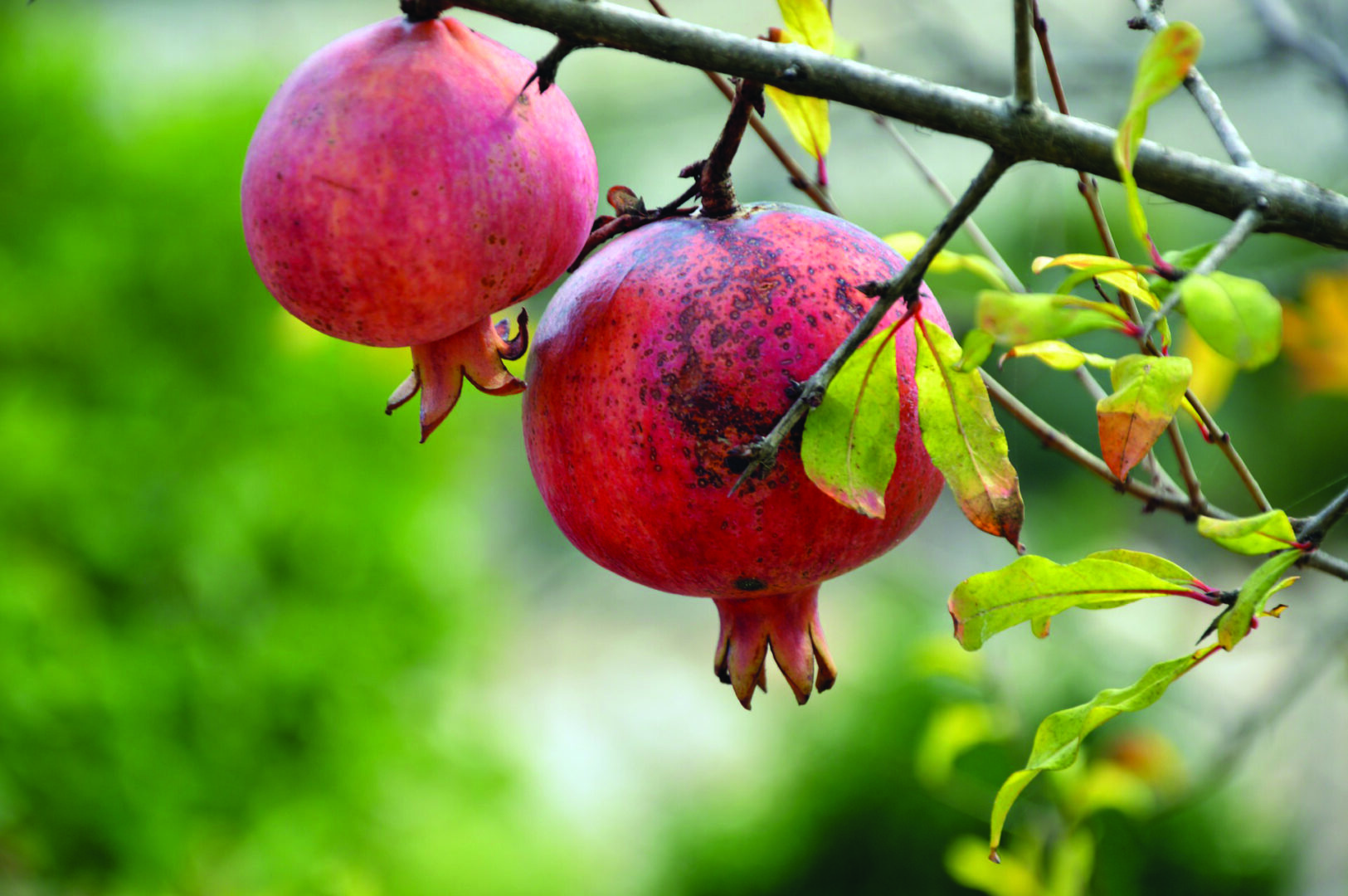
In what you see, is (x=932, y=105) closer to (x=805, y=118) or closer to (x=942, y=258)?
(x=805, y=118)

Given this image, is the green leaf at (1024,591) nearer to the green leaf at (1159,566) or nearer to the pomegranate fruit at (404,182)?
the green leaf at (1159,566)

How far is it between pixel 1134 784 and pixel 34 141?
251 cm

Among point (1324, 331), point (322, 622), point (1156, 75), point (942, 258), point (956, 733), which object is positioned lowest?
point (322, 622)

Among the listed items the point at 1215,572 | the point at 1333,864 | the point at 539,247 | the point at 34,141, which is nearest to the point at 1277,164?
the point at 1215,572

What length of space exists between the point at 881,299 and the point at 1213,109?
0.88 ft

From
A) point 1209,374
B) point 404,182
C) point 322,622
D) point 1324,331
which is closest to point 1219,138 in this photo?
point 404,182

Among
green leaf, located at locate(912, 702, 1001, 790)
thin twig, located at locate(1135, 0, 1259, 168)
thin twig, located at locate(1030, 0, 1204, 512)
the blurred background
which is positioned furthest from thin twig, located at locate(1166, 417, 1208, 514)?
the blurred background

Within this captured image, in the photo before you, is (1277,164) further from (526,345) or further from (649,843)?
(526,345)

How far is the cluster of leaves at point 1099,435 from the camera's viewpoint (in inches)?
16.0

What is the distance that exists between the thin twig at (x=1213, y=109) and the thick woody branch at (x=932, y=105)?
29 mm

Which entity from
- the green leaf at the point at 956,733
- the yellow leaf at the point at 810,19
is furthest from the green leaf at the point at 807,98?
the green leaf at the point at 956,733

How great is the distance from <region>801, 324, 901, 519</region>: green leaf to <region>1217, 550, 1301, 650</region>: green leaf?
0.51 feet

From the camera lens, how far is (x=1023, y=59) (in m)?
0.43

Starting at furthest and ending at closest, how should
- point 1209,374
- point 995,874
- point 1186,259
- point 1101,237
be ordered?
point 1209,374 → point 995,874 → point 1101,237 → point 1186,259
